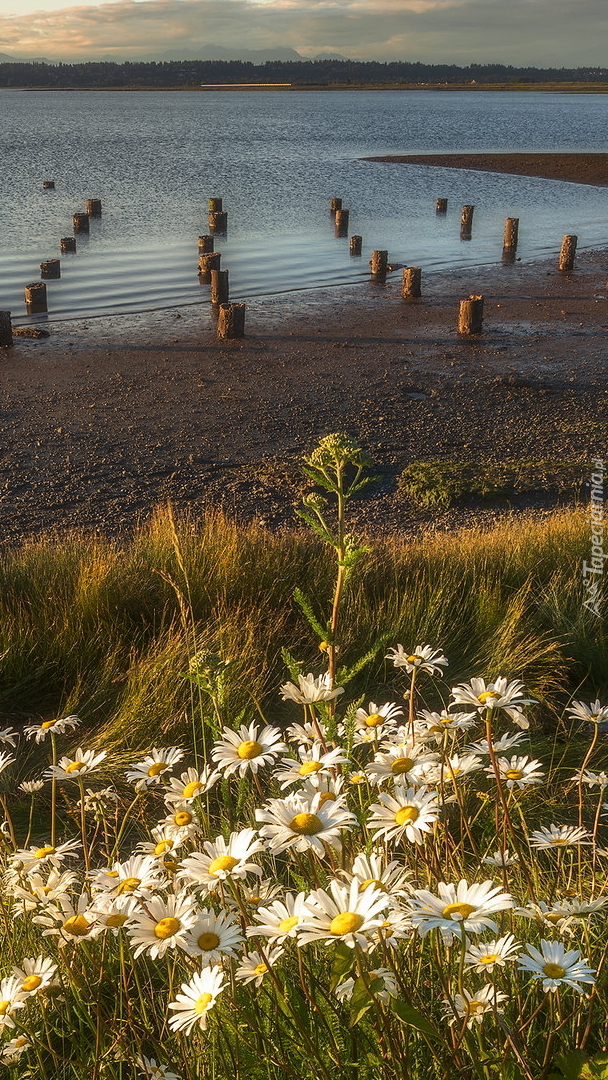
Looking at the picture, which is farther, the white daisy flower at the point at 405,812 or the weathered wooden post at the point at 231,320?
the weathered wooden post at the point at 231,320

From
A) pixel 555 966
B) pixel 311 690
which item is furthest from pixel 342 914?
pixel 311 690

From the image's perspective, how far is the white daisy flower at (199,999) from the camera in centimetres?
128

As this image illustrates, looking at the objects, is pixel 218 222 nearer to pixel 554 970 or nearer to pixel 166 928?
pixel 166 928

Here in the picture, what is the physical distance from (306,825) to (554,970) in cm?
41

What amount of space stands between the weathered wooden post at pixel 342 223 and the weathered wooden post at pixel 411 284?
29.7 feet

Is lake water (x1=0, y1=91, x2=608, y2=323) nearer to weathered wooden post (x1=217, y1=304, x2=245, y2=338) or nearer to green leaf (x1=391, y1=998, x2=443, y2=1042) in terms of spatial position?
weathered wooden post (x1=217, y1=304, x2=245, y2=338)

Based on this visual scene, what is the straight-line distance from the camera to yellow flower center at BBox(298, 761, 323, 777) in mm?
1624

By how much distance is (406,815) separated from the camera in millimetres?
1506

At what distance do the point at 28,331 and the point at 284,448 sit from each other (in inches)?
264

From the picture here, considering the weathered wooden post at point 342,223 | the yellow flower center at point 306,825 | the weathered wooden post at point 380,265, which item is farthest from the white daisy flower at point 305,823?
the weathered wooden post at point 342,223

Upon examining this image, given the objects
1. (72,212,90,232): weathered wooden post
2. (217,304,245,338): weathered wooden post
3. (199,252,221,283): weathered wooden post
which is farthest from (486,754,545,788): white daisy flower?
→ (72,212,90,232): weathered wooden post

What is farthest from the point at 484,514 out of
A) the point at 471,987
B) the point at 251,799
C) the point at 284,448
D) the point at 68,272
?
the point at 68,272

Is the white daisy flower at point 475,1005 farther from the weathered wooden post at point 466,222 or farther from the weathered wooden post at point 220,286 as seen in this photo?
the weathered wooden post at point 466,222

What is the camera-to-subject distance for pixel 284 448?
1008cm
